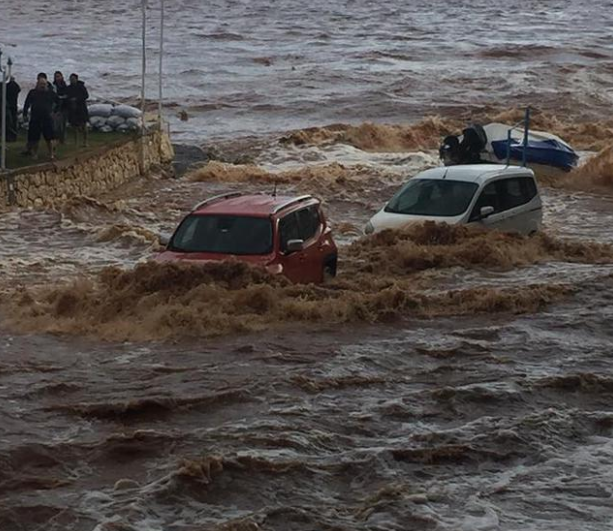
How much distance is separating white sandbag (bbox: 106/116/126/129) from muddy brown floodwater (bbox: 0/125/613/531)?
8351 millimetres

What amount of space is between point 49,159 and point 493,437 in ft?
46.4

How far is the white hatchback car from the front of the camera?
19.0m

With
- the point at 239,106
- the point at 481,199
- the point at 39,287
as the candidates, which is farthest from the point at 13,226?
the point at 239,106

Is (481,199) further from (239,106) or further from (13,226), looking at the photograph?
(239,106)

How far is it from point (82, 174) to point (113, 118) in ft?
12.5

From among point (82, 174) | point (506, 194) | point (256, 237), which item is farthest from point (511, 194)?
point (82, 174)

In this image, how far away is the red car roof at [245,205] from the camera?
1588 centimetres

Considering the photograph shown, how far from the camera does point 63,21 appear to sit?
80.4 meters

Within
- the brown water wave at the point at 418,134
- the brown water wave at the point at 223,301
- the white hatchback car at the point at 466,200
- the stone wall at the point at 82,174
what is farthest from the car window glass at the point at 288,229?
the brown water wave at the point at 418,134

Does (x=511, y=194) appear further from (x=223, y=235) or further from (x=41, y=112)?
(x=41, y=112)

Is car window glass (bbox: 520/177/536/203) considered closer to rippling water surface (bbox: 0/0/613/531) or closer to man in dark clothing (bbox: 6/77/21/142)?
rippling water surface (bbox: 0/0/613/531)

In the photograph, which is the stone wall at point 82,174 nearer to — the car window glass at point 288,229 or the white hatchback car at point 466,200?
the white hatchback car at point 466,200

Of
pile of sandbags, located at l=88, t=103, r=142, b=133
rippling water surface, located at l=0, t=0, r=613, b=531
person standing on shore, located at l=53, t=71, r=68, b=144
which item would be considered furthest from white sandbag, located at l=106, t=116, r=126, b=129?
rippling water surface, located at l=0, t=0, r=613, b=531

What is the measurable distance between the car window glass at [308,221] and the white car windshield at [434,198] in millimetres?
2731
